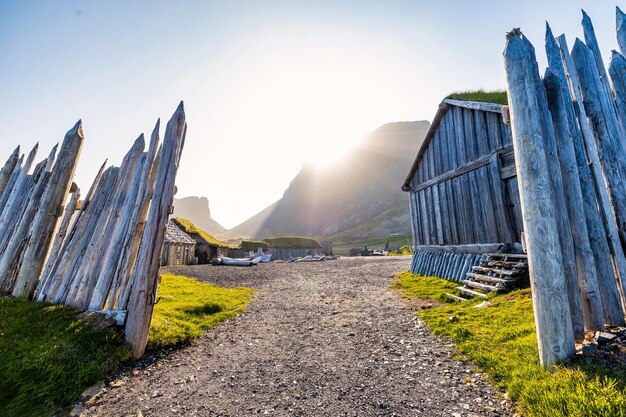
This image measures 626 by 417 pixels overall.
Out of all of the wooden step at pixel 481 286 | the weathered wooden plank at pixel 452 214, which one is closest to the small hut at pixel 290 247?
the weathered wooden plank at pixel 452 214

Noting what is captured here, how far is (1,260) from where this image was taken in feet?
18.0

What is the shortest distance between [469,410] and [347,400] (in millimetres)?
1240

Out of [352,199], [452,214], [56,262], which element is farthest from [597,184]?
[352,199]

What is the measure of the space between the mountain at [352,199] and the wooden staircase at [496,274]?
3724 inches

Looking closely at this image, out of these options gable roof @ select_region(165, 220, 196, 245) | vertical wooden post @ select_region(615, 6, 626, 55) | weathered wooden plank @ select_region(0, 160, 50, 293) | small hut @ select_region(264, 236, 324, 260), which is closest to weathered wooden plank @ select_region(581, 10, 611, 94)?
vertical wooden post @ select_region(615, 6, 626, 55)

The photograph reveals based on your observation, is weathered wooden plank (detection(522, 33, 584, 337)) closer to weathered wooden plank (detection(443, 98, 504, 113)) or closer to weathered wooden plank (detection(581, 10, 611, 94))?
weathered wooden plank (detection(581, 10, 611, 94))

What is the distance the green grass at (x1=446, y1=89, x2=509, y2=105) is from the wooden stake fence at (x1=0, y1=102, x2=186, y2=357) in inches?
435

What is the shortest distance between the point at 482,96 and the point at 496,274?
289 inches

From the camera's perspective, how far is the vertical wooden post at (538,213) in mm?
3115

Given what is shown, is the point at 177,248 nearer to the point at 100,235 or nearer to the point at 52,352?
the point at 100,235

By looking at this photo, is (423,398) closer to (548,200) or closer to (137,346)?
(548,200)

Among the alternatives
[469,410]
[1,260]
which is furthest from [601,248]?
[1,260]

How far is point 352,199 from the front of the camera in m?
152

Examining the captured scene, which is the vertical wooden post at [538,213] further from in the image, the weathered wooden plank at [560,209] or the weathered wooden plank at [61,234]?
the weathered wooden plank at [61,234]
